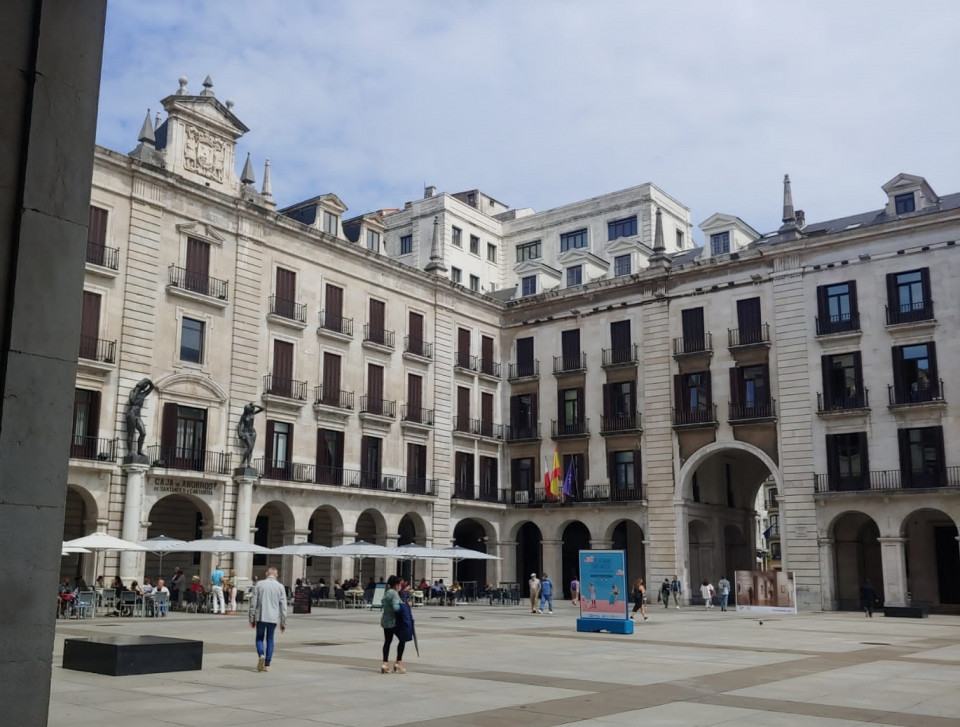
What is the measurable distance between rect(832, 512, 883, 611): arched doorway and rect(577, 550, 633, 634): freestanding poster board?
21442mm

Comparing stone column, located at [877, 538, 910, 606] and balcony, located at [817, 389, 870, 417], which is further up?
balcony, located at [817, 389, 870, 417]

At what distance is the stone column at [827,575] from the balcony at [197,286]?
2659cm

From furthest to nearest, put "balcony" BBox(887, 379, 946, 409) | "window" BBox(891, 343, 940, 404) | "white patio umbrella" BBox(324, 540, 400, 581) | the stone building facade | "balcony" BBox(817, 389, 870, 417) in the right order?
Result: "balcony" BBox(817, 389, 870, 417)
"window" BBox(891, 343, 940, 404)
"balcony" BBox(887, 379, 946, 409)
"white patio umbrella" BBox(324, 540, 400, 581)
the stone building facade

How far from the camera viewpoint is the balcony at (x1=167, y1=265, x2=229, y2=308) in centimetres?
3712

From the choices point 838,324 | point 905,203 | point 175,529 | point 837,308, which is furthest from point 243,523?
point 905,203

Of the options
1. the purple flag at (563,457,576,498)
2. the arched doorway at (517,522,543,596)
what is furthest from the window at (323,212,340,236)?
the arched doorway at (517,522,543,596)

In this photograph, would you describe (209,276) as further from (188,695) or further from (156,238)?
(188,695)

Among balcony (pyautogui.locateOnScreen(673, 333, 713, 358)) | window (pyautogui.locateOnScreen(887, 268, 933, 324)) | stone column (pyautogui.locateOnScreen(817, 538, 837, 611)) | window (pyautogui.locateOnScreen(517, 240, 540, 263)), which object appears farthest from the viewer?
window (pyautogui.locateOnScreen(517, 240, 540, 263))

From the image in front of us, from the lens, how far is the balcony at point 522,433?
5069 centimetres

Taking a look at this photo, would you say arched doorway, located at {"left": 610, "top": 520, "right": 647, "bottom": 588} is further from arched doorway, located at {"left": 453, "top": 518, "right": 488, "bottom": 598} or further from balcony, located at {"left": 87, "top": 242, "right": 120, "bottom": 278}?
balcony, located at {"left": 87, "top": 242, "right": 120, "bottom": 278}

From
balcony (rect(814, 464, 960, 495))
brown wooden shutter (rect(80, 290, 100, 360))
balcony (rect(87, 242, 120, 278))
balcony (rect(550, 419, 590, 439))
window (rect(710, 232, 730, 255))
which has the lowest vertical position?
balcony (rect(814, 464, 960, 495))

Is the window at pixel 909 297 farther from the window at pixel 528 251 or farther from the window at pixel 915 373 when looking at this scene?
the window at pixel 528 251

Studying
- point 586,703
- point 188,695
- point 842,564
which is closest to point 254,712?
point 188,695

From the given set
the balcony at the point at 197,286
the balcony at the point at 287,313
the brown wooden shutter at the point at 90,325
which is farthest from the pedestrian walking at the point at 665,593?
the brown wooden shutter at the point at 90,325
